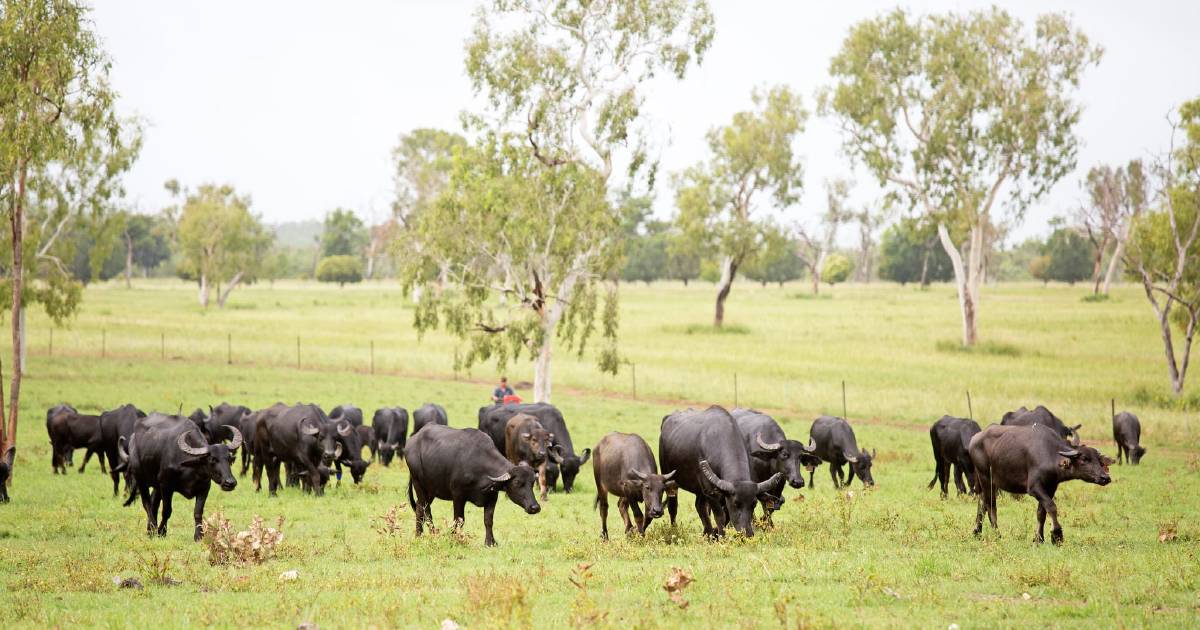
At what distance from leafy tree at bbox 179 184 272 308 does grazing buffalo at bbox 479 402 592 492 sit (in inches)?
3137

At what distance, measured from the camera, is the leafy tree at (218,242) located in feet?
320

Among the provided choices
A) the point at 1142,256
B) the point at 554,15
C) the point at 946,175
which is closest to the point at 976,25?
the point at 946,175

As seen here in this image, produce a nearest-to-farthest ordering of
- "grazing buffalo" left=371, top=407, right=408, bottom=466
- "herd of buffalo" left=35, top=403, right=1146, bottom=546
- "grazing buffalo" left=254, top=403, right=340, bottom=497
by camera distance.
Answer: "herd of buffalo" left=35, top=403, right=1146, bottom=546, "grazing buffalo" left=254, top=403, right=340, bottom=497, "grazing buffalo" left=371, top=407, right=408, bottom=466

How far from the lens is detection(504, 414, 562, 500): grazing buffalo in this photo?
20750mm

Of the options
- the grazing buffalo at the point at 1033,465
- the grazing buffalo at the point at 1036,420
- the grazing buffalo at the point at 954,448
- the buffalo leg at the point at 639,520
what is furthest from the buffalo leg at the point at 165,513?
the grazing buffalo at the point at 1036,420

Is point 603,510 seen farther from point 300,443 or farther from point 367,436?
point 367,436

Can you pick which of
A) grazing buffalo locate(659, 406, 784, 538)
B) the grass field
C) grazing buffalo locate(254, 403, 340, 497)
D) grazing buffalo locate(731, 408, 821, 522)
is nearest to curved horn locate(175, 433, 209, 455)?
the grass field

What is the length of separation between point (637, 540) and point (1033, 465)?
18.6ft

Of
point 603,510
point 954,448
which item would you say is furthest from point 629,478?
point 954,448

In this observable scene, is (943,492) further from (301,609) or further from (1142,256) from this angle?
(1142,256)

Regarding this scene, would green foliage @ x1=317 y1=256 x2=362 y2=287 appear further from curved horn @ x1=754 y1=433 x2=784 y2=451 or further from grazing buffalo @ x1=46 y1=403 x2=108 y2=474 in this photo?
curved horn @ x1=754 y1=433 x2=784 y2=451

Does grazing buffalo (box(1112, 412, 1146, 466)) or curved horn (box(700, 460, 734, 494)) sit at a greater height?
curved horn (box(700, 460, 734, 494))

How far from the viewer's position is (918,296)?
354ft

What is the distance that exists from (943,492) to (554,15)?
26.8m
